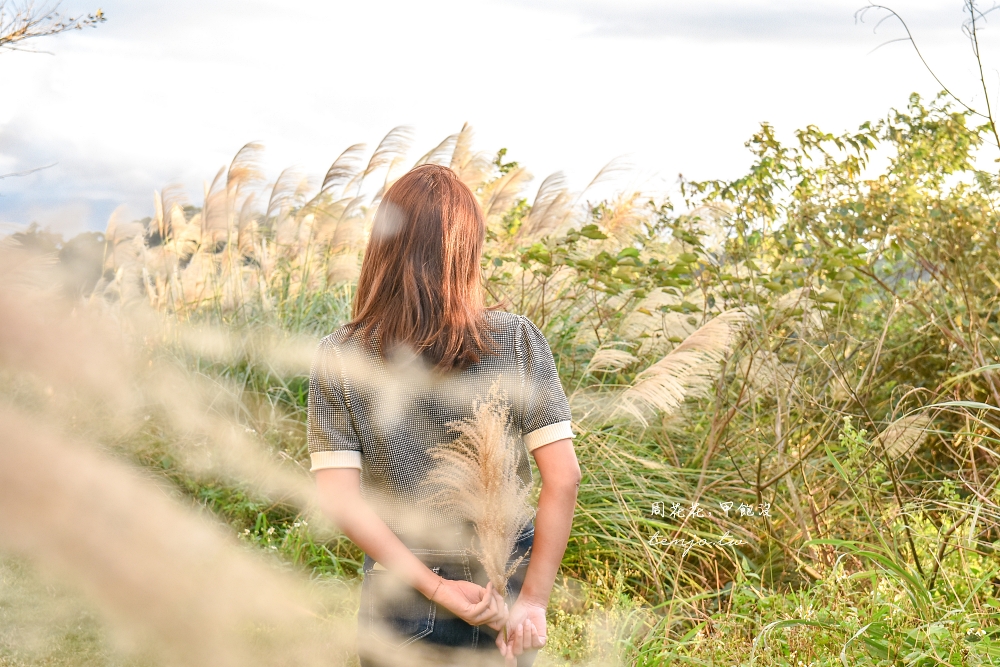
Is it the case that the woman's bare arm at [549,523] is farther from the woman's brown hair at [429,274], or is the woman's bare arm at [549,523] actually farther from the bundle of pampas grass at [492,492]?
the bundle of pampas grass at [492,492]

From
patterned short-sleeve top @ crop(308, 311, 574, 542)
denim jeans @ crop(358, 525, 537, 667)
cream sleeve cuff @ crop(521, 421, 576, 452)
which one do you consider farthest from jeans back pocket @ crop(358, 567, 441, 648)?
cream sleeve cuff @ crop(521, 421, 576, 452)

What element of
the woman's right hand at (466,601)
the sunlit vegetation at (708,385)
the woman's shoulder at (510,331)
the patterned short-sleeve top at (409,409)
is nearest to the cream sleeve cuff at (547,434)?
the patterned short-sleeve top at (409,409)

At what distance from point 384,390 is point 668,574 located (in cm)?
214

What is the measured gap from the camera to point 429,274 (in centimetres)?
175

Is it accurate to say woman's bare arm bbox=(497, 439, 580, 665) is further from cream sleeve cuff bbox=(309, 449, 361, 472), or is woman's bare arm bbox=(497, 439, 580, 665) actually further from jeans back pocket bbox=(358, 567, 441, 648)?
cream sleeve cuff bbox=(309, 449, 361, 472)

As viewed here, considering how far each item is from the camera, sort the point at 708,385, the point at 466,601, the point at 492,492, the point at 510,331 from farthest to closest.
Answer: the point at 708,385 < the point at 510,331 < the point at 466,601 < the point at 492,492

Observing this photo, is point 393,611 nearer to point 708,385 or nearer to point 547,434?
point 547,434

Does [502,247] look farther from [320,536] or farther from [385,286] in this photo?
[385,286]

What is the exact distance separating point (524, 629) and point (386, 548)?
33 centimetres

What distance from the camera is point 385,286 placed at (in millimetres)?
1783

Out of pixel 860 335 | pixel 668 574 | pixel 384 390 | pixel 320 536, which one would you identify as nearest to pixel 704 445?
pixel 668 574

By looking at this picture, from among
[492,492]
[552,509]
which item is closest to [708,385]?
[552,509]

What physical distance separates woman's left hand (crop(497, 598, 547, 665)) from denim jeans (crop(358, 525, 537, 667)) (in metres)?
0.05

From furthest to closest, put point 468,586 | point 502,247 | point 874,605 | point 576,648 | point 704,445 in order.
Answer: point 502,247, point 704,445, point 576,648, point 874,605, point 468,586
